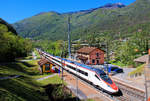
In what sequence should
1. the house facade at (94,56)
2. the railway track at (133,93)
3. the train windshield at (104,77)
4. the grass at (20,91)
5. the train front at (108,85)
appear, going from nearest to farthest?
the grass at (20,91) → the train front at (108,85) → the railway track at (133,93) → the train windshield at (104,77) → the house facade at (94,56)

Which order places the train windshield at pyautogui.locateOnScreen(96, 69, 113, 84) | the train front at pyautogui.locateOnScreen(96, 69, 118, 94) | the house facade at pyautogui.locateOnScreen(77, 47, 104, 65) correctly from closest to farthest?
the train front at pyautogui.locateOnScreen(96, 69, 118, 94)
the train windshield at pyautogui.locateOnScreen(96, 69, 113, 84)
the house facade at pyautogui.locateOnScreen(77, 47, 104, 65)

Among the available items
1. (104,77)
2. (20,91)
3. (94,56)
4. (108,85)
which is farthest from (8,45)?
(108,85)

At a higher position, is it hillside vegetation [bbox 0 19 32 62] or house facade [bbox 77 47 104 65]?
hillside vegetation [bbox 0 19 32 62]

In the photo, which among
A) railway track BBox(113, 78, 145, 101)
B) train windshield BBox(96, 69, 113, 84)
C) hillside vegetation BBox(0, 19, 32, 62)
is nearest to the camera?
railway track BBox(113, 78, 145, 101)

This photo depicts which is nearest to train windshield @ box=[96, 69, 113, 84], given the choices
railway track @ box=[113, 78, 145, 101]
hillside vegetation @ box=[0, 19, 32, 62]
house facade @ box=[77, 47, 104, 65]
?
railway track @ box=[113, 78, 145, 101]

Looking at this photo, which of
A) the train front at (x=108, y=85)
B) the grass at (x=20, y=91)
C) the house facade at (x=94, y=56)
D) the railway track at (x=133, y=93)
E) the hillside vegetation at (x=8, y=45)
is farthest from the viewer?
the house facade at (x=94, y=56)

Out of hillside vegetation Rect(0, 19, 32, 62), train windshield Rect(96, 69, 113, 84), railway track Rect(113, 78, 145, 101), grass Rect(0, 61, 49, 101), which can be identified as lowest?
railway track Rect(113, 78, 145, 101)

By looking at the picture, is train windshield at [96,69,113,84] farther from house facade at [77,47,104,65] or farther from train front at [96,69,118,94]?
house facade at [77,47,104,65]

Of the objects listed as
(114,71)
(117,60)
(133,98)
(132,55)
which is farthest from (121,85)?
(117,60)

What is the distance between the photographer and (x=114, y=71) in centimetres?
2520

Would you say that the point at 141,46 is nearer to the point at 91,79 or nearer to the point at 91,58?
the point at 91,58

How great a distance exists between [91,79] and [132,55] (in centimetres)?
2148

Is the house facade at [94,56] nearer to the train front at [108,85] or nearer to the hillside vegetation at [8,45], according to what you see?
the hillside vegetation at [8,45]

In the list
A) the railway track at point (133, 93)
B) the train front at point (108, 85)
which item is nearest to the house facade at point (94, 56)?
the railway track at point (133, 93)
